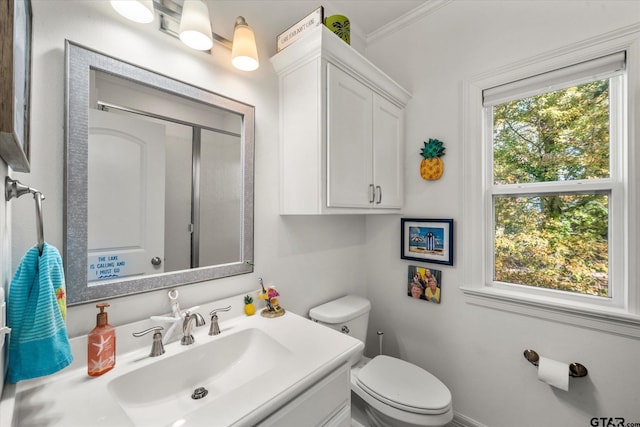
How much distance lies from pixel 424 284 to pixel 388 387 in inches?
25.7

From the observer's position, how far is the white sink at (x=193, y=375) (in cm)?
79

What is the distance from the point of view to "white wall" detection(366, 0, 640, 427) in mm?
1190

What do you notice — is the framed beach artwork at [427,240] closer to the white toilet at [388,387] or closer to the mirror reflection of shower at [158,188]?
the white toilet at [388,387]

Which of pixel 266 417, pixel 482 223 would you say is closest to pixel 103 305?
pixel 266 417

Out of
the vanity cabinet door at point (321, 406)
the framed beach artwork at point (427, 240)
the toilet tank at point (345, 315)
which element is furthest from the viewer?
the framed beach artwork at point (427, 240)

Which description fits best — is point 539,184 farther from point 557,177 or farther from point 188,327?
point 188,327

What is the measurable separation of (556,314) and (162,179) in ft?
6.11

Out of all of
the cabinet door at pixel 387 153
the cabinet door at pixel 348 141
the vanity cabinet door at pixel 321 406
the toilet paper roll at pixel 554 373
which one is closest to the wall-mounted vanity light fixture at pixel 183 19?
the cabinet door at pixel 348 141

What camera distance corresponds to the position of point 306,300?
61.4 inches

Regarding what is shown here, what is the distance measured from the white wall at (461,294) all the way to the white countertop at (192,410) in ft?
3.02

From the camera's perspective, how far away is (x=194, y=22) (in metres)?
0.92

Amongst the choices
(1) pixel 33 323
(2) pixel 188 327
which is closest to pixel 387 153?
(2) pixel 188 327

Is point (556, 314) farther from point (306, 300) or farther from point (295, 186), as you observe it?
point (295, 186)

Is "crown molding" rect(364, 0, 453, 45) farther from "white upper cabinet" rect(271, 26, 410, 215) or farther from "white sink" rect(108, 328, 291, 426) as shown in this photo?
"white sink" rect(108, 328, 291, 426)
